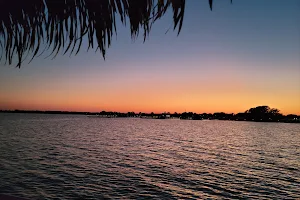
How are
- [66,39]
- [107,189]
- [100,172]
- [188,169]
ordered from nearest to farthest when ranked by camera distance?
[66,39] → [107,189] → [100,172] → [188,169]

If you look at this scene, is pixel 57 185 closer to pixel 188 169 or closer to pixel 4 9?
pixel 188 169

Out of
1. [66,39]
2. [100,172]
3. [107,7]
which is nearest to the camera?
[107,7]

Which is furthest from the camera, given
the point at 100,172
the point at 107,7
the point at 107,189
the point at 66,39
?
the point at 100,172

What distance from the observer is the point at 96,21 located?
105 inches

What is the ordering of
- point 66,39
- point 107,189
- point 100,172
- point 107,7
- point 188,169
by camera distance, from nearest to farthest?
point 107,7
point 66,39
point 107,189
point 100,172
point 188,169

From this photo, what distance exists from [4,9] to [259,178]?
793 inches

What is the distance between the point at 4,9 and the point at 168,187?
584 inches

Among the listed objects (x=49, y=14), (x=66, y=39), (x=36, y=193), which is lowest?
(x=36, y=193)

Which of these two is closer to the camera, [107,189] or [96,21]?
[96,21]

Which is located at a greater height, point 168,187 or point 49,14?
point 49,14

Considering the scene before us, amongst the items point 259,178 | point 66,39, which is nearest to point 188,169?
point 259,178

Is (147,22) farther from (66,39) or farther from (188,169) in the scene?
(188,169)

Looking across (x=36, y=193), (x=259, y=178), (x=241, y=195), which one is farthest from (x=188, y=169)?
(x=36, y=193)

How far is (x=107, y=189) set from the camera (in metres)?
15.0
